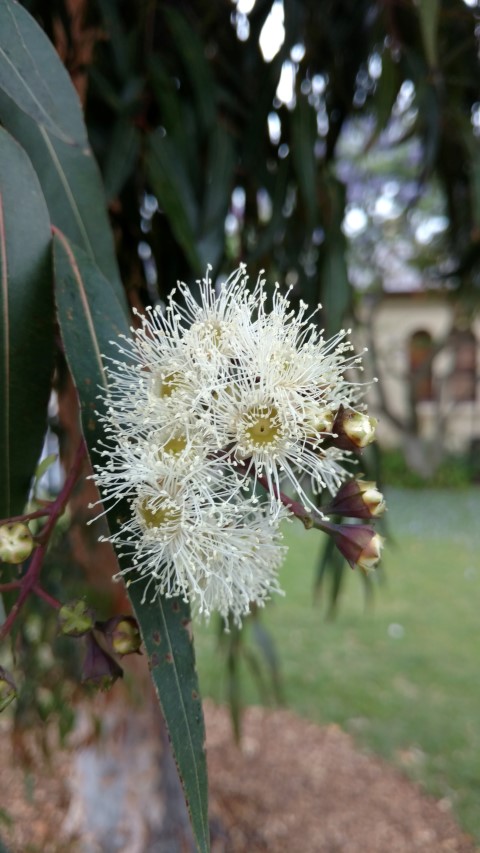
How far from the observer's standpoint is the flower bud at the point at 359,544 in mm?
521

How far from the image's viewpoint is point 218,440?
517mm

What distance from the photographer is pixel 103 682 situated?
1.92 ft

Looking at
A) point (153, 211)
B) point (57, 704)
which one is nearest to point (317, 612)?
point (57, 704)

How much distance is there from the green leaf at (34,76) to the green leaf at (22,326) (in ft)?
0.19

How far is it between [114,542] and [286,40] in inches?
47.4

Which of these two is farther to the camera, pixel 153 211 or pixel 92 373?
pixel 153 211

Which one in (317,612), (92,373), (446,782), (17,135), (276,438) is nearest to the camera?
(276,438)

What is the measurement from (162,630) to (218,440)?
6.2 inches

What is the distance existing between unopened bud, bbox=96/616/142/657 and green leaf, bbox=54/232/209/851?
0.04 m

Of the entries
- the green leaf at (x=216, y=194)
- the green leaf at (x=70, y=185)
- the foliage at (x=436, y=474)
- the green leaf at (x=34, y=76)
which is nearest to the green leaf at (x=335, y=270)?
the green leaf at (x=216, y=194)

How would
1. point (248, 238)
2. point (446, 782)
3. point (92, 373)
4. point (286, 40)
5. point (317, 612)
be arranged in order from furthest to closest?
point (317, 612) < point (446, 782) < point (248, 238) < point (286, 40) < point (92, 373)

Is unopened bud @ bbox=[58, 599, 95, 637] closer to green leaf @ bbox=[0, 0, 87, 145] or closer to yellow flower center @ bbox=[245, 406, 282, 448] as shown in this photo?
yellow flower center @ bbox=[245, 406, 282, 448]

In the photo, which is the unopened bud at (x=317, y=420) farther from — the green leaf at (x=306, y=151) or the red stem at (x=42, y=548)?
the green leaf at (x=306, y=151)

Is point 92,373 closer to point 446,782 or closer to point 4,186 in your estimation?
point 4,186
